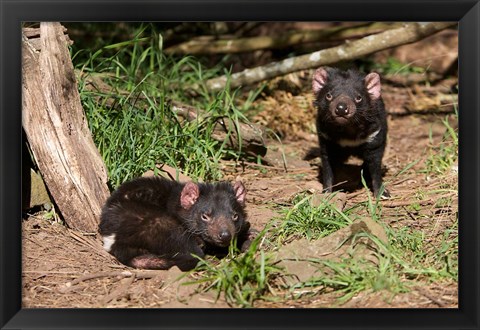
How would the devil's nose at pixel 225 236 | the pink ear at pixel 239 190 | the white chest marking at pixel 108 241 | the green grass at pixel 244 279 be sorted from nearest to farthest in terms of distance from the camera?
the green grass at pixel 244 279, the devil's nose at pixel 225 236, the white chest marking at pixel 108 241, the pink ear at pixel 239 190

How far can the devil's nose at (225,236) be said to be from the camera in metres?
4.81

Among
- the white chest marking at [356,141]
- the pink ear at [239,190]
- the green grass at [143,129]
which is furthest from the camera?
the white chest marking at [356,141]

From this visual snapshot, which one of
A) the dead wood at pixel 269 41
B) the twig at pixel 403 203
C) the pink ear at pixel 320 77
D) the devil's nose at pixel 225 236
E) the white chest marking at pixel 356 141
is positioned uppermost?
the dead wood at pixel 269 41

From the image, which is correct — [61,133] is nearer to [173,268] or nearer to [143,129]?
[143,129]

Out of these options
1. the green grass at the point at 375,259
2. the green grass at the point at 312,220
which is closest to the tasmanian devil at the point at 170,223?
the green grass at the point at 312,220

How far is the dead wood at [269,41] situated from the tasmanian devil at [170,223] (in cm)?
351

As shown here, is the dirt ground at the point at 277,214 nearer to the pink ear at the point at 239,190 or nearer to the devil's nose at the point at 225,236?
the devil's nose at the point at 225,236

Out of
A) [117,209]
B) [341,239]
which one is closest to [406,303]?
[341,239]

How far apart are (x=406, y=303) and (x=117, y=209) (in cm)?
195

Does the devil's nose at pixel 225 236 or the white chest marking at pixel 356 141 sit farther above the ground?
the white chest marking at pixel 356 141

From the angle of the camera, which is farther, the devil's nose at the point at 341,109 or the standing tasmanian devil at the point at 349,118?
the standing tasmanian devil at the point at 349,118

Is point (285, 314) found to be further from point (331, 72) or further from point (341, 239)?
point (331, 72)

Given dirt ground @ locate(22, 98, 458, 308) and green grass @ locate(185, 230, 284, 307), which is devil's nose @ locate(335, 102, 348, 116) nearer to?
dirt ground @ locate(22, 98, 458, 308)
